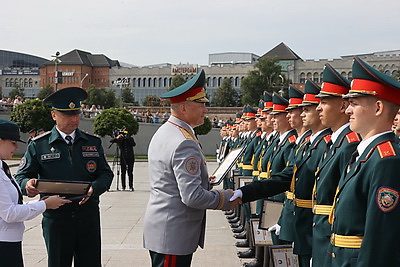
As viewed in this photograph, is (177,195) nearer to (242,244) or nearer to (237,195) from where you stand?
(237,195)

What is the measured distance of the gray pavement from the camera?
684cm

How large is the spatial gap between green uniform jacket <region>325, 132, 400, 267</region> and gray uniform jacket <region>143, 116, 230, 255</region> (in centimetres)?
100

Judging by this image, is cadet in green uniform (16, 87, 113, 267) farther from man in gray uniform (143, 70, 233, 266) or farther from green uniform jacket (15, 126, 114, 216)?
man in gray uniform (143, 70, 233, 266)

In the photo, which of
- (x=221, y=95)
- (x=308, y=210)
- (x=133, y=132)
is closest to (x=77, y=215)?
(x=308, y=210)

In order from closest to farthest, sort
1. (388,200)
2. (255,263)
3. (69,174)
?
(388,200) < (69,174) < (255,263)

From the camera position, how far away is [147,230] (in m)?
3.83

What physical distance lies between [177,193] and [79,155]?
4.73ft

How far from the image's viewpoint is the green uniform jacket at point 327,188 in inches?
140

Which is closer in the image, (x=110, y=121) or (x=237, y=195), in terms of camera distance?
(x=237, y=195)

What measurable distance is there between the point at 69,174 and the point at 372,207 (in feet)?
9.38

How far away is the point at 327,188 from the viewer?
3.61 m

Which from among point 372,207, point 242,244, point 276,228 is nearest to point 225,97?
point 242,244

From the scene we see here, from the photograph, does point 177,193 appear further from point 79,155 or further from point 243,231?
point 243,231

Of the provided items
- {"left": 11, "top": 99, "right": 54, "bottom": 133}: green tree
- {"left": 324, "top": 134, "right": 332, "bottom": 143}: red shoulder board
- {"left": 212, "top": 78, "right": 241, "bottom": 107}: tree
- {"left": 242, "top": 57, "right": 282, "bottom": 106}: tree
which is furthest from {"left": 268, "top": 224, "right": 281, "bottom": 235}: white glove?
{"left": 212, "top": 78, "right": 241, "bottom": 107}: tree
